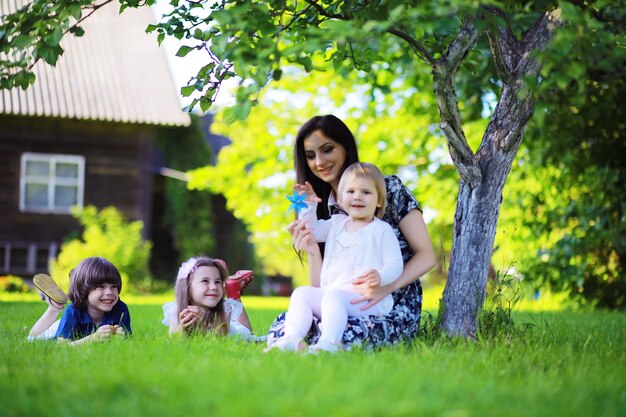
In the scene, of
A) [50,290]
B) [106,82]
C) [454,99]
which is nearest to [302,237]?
[454,99]

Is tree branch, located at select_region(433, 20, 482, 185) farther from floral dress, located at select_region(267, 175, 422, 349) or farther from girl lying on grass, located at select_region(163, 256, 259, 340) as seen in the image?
girl lying on grass, located at select_region(163, 256, 259, 340)

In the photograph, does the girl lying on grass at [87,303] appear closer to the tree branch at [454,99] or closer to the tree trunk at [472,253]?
the tree trunk at [472,253]

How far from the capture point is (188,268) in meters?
4.71

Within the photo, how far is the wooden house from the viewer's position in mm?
14758

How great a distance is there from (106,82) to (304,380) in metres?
13.8

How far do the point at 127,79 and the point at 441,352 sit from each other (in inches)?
522

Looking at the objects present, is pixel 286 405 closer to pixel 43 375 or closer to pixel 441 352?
pixel 43 375

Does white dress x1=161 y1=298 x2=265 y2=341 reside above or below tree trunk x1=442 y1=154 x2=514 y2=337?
below

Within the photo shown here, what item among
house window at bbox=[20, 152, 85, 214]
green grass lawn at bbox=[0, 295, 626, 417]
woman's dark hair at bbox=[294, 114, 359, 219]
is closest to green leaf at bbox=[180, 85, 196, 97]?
woman's dark hair at bbox=[294, 114, 359, 219]

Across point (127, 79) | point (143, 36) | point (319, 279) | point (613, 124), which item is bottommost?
point (319, 279)

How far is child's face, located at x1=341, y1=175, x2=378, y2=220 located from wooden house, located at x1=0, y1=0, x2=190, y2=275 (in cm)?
1115

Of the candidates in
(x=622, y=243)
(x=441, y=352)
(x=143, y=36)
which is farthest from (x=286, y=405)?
(x=143, y=36)

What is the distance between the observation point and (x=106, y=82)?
1548cm

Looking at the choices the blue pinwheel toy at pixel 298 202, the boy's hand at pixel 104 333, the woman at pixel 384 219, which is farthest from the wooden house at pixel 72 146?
the blue pinwheel toy at pixel 298 202
